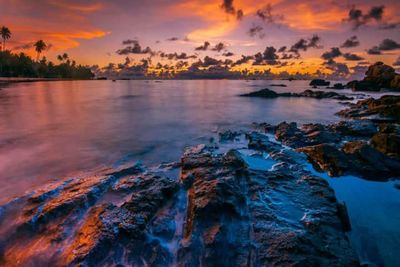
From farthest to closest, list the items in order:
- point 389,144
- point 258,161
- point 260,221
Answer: point 389,144 < point 258,161 < point 260,221

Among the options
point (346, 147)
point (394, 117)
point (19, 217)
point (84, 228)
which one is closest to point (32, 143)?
point (19, 217)

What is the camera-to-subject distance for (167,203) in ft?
22.3

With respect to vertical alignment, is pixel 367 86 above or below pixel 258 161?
above

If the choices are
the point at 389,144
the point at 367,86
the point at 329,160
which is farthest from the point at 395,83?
the point at 329,160

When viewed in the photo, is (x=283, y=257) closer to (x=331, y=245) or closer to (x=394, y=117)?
(x=331, y=245)

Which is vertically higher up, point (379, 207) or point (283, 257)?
point (283, 257)

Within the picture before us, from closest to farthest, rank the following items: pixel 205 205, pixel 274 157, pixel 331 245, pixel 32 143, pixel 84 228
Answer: pixel 331 245, pixel 84 228, pixel 205 205, pixel 274 157, pixel 32 143

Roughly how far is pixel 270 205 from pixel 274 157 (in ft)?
14.9

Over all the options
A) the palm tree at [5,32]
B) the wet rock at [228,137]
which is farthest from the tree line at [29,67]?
the wet rock at [228,137]

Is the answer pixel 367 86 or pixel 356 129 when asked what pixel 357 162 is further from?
pixel 367 86

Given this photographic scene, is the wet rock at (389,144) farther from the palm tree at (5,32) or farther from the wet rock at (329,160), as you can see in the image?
the palm tree at (5,32)

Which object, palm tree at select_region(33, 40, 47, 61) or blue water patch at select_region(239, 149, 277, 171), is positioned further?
palm tree at select_region(33, 40, 47, 61)

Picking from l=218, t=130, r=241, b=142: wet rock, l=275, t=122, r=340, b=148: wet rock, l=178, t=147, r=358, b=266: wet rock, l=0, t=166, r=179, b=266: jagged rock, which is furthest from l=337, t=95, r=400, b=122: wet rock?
l=0, t=166, r=179, b=266: jagged rock

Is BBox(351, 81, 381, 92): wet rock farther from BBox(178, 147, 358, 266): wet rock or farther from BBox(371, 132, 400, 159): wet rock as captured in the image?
BBox(178, 147, 358, 266): wet rock
